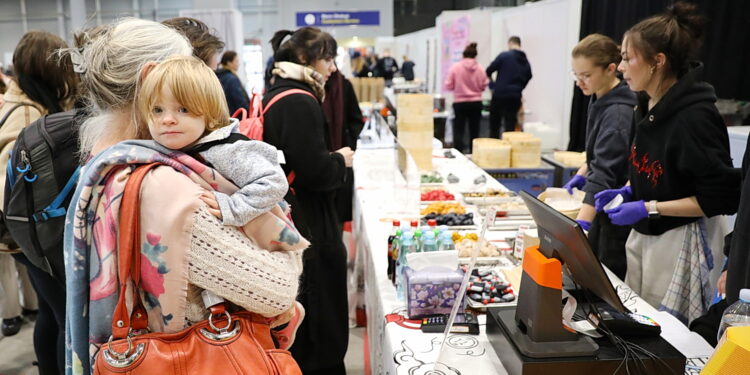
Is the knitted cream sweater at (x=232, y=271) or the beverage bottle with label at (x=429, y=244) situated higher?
the knitted cream sweater at (x=232, y=271)

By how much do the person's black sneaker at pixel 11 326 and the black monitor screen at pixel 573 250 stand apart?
328cm

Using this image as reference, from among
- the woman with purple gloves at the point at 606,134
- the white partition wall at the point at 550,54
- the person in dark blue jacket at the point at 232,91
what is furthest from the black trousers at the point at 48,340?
the white partition wall at the point at 550,54

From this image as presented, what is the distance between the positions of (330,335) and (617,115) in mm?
1582

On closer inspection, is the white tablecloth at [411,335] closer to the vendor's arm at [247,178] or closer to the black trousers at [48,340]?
the vendor's arm at [247,178]

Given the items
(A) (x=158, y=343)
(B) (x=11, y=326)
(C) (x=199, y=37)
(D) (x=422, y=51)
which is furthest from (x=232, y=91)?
(D) (x=422, y=51)

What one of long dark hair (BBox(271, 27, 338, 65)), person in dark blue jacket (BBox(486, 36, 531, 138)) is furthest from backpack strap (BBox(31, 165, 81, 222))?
person in dark blue jacket (BBox(486, 36, 531, 138))

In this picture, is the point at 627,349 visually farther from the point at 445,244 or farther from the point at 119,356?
the point at 119,356

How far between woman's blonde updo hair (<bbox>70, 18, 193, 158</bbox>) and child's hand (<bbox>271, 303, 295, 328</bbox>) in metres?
0.54

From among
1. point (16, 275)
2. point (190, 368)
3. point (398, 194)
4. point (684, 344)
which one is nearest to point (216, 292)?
point (190, 368)

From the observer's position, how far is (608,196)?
2.30 meters

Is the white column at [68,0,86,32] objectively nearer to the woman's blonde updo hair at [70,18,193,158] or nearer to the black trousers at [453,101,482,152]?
the black trousers at [453,101,482,152]

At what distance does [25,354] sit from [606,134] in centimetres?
323

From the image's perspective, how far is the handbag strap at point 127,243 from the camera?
110 cm

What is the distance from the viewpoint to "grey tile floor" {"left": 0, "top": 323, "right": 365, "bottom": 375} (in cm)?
296
